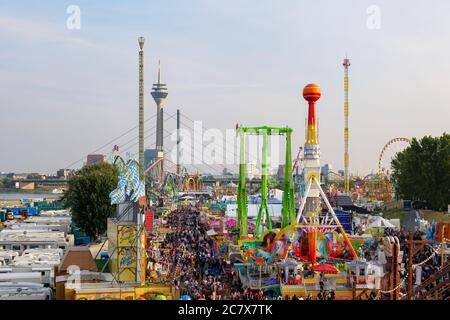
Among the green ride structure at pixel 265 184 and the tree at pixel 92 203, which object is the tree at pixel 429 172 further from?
the tree at pixel 92 203

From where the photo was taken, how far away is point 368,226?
1622 inches

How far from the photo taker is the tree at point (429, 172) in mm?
55094

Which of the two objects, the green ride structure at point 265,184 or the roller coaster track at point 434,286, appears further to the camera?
the green ride structure at point 265,184

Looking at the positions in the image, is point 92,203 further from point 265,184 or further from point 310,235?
point 310,235

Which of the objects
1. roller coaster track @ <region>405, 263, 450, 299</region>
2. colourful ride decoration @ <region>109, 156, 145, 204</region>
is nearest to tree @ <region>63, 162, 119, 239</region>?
colourful ride decoration @ <region>109, 156, 145, 204</region>

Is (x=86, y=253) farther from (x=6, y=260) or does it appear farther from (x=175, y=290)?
(x=175, y=290)

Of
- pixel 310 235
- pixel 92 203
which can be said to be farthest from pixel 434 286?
pixel 92 203

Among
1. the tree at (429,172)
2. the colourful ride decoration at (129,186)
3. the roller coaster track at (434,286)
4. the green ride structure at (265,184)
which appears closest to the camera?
the roller coaster track at (434,286)

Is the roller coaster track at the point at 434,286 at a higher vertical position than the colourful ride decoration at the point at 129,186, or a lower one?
lower

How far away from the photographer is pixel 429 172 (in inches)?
2199

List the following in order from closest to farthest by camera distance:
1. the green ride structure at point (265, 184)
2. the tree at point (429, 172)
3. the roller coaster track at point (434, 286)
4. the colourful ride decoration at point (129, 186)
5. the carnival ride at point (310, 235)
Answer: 1. the roller coaster track at point (434, 286)
2. the colourful ride decoration at point (129, 186)
3. the carnival ride at point (310, 235)
4. the green ride structure at point (265, 184)
5. the tree at point (429, 172)

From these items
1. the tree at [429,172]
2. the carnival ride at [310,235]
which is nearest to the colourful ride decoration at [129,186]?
the carnival ride at [310,235]

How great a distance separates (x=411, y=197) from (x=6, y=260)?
43643 mm
